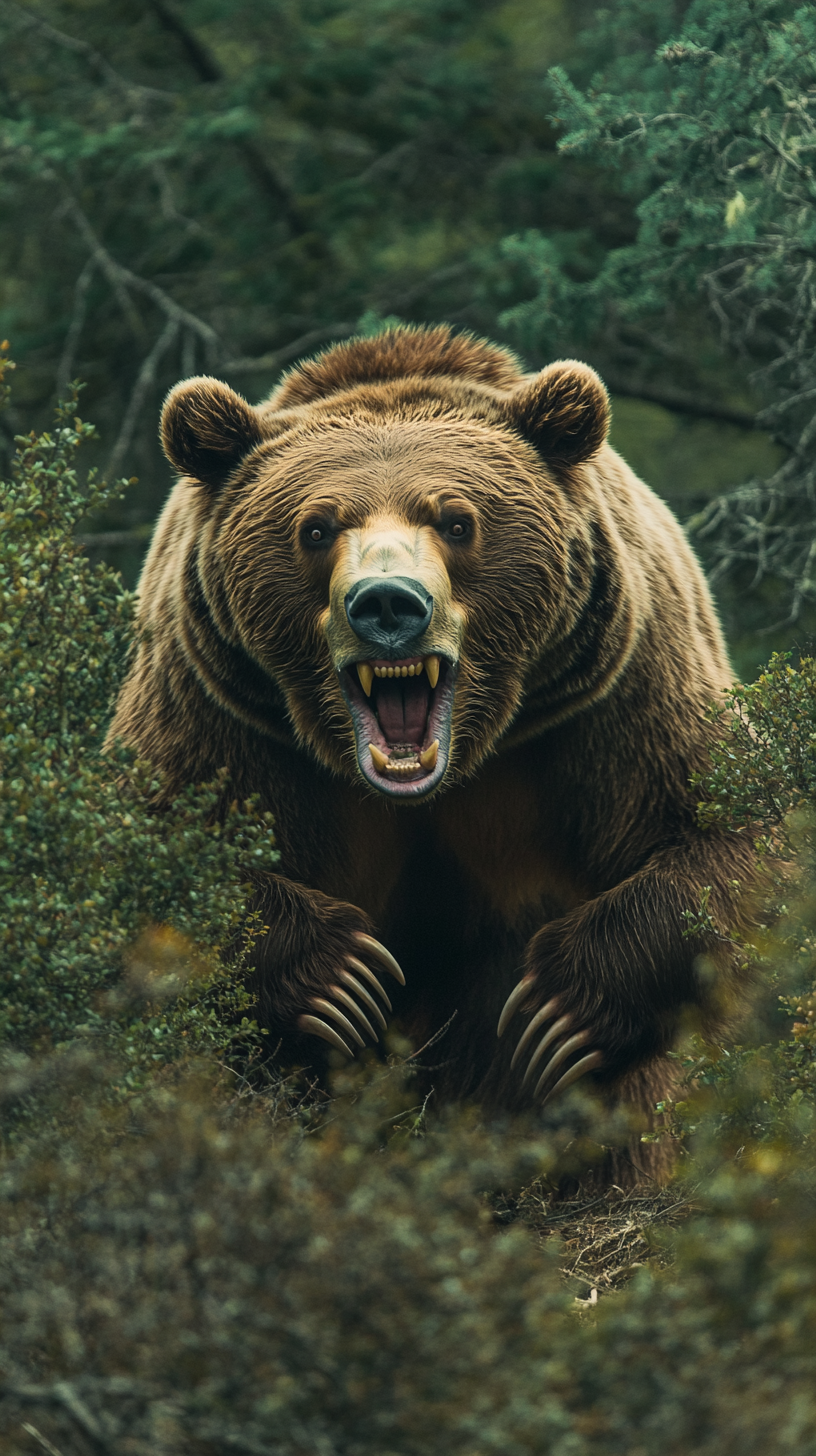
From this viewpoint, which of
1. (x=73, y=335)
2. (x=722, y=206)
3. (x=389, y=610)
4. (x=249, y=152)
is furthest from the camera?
(x=249, y=152)

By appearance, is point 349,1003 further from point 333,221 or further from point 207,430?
point 333,221

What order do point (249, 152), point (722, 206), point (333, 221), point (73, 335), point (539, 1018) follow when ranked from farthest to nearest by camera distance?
→ point (249, 152)
point (333, 221)
point (73, 335)
point (722, 206)
point (539, 1018)

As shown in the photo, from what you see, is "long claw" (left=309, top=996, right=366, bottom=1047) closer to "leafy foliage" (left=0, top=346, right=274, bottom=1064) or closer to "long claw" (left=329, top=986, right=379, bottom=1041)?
"long claw" (left=329, top=986, right=379, bottom=1041)

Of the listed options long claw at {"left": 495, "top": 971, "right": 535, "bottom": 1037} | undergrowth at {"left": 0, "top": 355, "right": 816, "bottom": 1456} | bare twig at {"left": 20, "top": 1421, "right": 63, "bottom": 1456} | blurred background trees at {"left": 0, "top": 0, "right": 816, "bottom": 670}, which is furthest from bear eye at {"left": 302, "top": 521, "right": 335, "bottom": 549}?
blurred background trees at {"left": 0, "top": 0, "right": 816, "bottom": 670}

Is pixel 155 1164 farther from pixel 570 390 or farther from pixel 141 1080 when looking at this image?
pixel 570 390

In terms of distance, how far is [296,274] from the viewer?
8578mm

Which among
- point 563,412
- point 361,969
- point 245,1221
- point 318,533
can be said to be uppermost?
point 563,412

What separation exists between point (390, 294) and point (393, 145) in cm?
91

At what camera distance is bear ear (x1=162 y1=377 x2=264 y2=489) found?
14.6 ft

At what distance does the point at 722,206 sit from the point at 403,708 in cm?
294

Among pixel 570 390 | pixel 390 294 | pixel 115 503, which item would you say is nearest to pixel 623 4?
pixel 390 294

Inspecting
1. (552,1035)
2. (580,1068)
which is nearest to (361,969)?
(552,1035)

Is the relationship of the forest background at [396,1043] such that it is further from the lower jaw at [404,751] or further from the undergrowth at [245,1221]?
the lower jaw at [404,751]

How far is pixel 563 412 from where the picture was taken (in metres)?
4.44
